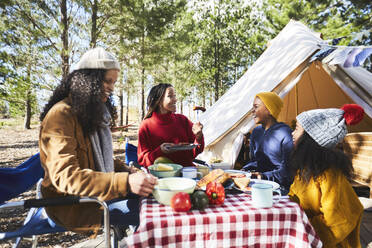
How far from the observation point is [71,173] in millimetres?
1392

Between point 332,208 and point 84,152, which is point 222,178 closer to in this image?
point 332,208

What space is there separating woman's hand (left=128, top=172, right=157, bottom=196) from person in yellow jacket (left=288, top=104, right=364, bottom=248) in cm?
101

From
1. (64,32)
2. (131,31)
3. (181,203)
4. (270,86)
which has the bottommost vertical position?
(181,203)

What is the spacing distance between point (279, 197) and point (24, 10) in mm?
7253

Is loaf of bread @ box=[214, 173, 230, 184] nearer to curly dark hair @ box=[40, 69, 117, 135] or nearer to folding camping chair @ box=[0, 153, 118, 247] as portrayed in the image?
folding camping chair @ box=[0, 153, 118, 247]

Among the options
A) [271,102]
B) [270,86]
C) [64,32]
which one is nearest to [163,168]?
[271,102]

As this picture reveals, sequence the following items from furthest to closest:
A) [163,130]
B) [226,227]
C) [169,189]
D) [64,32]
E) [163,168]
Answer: [64,32]
[163,130]
[163,168]
[169,189]
[226,227]

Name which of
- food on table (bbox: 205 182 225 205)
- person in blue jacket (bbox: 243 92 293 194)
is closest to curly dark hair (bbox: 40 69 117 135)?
food on table (bbox: 205 182 225 205)

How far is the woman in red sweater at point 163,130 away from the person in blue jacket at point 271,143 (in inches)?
27.6

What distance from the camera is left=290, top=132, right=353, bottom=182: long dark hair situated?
1526 millimetres

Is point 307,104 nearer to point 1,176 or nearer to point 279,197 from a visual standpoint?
point 279,197

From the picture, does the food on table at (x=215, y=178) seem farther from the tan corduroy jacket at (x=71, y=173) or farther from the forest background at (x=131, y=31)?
the forest background at (x=131, y=31)

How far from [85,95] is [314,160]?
62.4 inches

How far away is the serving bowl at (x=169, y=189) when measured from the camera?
132cm
